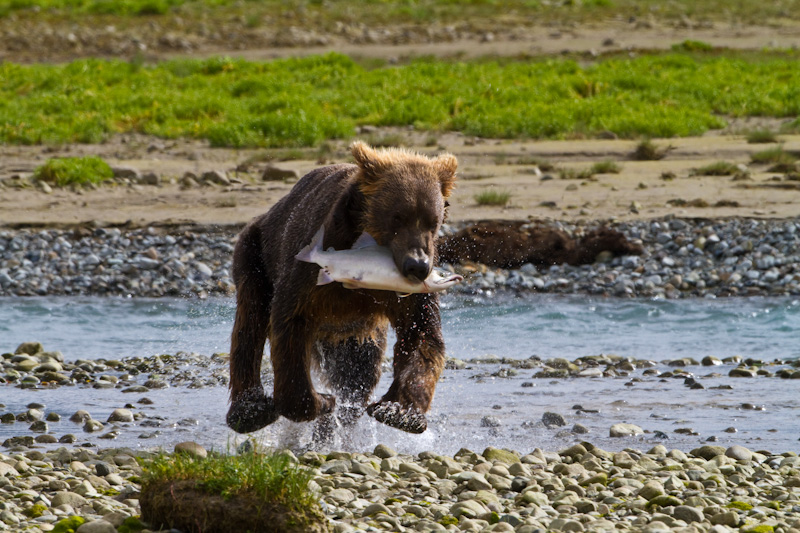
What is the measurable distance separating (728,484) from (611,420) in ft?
5.62

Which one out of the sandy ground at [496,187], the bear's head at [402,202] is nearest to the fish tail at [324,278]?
the bear's head at [402,202]

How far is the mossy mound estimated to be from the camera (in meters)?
4.04

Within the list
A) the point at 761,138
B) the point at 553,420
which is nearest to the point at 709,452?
the point at 553,420

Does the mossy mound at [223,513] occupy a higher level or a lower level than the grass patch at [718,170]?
lower

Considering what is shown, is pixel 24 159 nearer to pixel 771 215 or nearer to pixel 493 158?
pixel 493 158

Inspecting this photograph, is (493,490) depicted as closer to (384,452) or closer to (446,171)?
(384,452)

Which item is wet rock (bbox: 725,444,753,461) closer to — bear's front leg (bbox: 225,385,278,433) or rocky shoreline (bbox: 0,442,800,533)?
rocky shoreline (bbox: 0,442,800,533)

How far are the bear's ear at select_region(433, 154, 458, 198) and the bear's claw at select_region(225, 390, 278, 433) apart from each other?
1.59 metres

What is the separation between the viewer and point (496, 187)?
14.2m

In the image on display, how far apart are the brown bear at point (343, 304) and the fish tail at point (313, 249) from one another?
0.11 meters

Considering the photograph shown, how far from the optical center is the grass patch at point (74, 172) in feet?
46.4

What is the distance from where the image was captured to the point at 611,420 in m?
6.92

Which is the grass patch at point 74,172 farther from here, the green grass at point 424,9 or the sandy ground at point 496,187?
the green grass at point 424,9

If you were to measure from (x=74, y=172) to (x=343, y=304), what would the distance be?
938 centimetres
